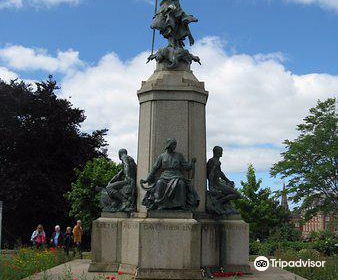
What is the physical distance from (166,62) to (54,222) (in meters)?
24.1

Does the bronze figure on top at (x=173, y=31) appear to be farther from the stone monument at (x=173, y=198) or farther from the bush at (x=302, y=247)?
the bush at (x=302, y=247)

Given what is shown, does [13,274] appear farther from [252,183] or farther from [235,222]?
[252,183]

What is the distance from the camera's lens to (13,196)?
33.0 m

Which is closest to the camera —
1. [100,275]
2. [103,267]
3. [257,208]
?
[100,275]

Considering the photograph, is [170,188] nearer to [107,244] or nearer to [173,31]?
[107,244]

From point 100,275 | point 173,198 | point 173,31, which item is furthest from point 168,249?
point 173,31

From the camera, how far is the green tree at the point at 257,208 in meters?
44.2

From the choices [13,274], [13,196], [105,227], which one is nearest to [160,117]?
[105,227]

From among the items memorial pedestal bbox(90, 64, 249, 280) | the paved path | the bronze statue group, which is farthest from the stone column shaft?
the paved path

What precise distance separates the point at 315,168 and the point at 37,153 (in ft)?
68.6

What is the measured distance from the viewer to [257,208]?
44156 mm

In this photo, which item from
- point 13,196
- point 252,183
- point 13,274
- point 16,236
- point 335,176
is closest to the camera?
point 13,274

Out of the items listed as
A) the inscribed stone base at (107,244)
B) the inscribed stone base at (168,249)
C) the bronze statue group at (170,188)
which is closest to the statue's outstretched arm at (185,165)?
the bronze statue group at (170,188)

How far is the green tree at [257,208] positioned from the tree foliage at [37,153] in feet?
44.4
